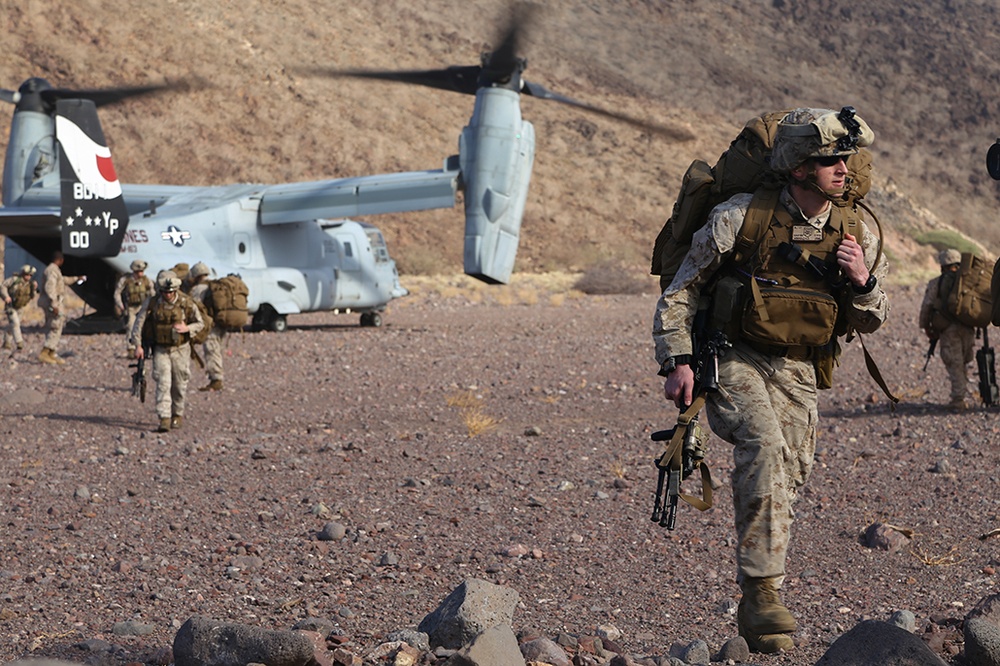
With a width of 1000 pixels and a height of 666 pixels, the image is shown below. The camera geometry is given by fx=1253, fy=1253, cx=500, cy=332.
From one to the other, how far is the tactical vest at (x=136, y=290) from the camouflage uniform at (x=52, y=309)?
97 centimetres

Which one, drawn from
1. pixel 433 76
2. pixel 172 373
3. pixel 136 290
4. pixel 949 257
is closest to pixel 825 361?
pixel 949 257

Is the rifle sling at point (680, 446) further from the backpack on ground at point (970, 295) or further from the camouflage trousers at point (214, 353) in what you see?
the camouflage trousers at point (214, 353)

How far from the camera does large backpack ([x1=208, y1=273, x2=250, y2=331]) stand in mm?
14641

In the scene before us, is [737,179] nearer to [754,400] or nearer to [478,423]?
[754,400]

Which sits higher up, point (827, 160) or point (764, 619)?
point (827, 160)

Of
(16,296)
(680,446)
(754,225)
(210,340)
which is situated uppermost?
(754,225)

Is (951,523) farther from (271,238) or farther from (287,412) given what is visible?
(271,238)

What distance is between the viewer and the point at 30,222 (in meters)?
21.1

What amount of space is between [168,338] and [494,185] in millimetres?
10317

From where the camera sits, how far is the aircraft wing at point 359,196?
75.8 feet

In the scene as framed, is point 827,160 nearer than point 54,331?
A: Yes

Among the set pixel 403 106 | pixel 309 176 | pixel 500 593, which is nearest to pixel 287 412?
pixel 500 593

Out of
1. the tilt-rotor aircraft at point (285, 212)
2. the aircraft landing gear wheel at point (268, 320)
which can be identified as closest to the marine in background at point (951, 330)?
the tilt-rotor aircraft at point (285, 212)

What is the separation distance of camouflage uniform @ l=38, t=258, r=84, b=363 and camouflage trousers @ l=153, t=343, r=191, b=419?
255 inches
